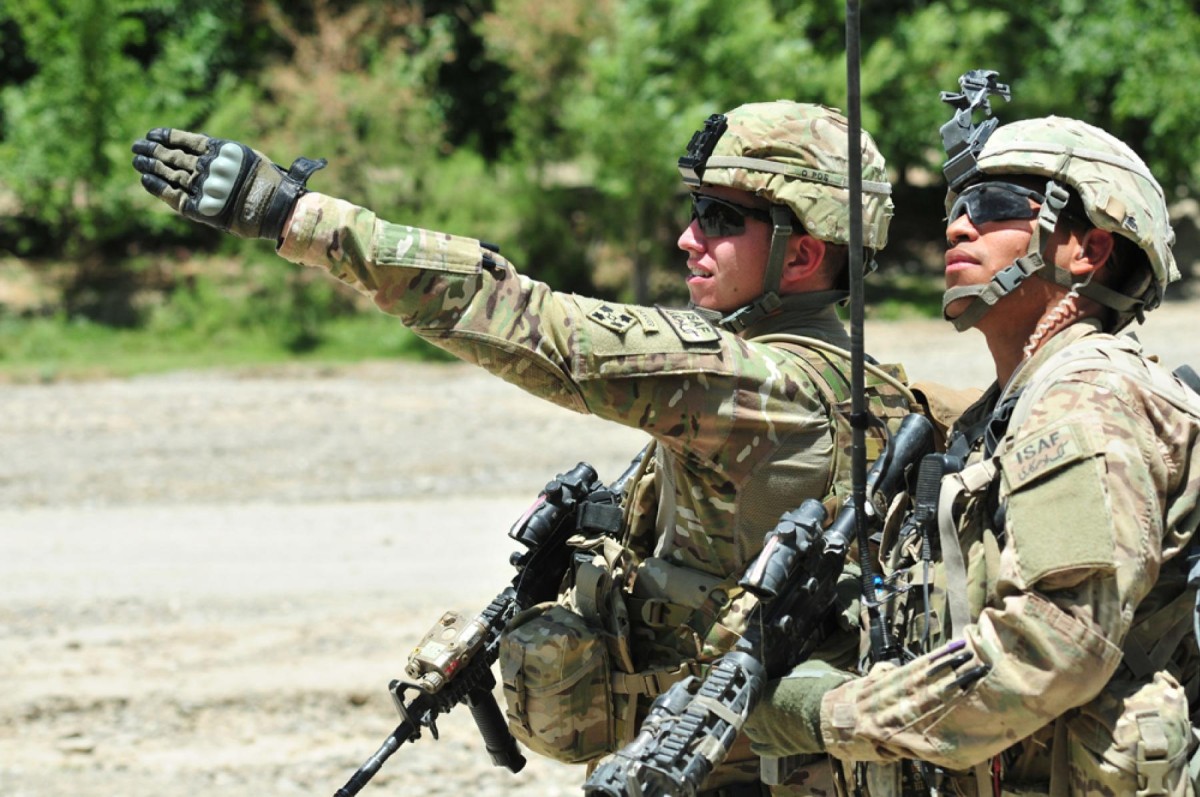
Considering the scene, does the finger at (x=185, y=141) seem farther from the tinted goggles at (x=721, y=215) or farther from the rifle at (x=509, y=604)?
the rifle at (x=509, y=604)

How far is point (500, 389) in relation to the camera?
14.7 m

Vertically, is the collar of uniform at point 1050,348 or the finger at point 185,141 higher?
the finger at point 185,141

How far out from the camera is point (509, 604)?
11.9 feet

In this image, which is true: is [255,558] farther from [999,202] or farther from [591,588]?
[999,202]

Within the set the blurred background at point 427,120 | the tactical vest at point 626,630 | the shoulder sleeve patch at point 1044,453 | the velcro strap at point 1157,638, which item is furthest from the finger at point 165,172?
the blurred background at point 427,120

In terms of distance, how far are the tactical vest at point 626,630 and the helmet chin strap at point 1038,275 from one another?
394 mm

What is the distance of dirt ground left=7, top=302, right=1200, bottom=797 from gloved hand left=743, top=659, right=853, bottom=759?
10.8ft

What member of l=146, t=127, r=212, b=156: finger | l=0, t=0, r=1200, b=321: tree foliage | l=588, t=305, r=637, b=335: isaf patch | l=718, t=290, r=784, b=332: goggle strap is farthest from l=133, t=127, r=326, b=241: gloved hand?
l=0, t=0, r=1200, b=321: tree foliage

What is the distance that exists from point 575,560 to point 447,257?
959mm

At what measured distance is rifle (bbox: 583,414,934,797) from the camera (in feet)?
8.34

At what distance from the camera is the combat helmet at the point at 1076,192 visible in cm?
264

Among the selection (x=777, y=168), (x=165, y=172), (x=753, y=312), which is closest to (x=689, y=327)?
(x=753, y=312)

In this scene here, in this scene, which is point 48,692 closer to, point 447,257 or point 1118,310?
point 447,257

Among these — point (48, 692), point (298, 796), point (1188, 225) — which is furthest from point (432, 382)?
point (1188, 225)
